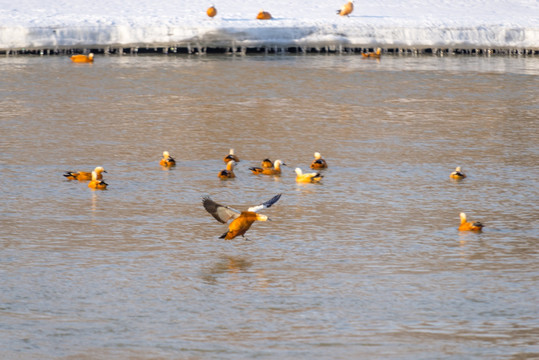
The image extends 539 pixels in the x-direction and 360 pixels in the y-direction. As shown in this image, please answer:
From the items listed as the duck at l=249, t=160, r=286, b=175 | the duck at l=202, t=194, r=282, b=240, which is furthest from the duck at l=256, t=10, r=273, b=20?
the duck at l=202, t=194, r=282, b=240

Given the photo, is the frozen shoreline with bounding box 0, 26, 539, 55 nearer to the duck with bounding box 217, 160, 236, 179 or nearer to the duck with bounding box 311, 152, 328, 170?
the duck with bounding box 311, 152, 328, 170

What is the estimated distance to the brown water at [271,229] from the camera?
9.97 m

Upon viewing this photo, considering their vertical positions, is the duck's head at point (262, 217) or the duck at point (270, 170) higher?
the duck's head at point (262, 217)

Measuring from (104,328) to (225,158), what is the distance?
30.1ft

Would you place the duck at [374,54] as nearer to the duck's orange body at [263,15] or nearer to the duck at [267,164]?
the duck's orange body at [263,15]

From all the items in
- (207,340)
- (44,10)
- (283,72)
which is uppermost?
(44,10)

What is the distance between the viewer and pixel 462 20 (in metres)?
42.4

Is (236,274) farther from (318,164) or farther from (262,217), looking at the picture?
(318,164)

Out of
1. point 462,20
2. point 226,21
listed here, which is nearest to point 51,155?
point 226,21

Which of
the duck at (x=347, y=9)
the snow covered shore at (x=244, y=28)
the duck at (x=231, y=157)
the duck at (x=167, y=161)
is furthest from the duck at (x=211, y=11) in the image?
the duck at (x=167, y=161)

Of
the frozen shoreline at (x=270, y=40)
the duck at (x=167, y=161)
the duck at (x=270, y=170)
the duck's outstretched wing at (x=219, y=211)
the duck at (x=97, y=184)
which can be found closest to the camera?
the duck's outstretched wing at (x=219, y=211)

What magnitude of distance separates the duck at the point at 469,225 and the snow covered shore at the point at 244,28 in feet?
86.1

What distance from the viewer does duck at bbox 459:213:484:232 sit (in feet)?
45.7

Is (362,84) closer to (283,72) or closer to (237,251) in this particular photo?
(283,72)
